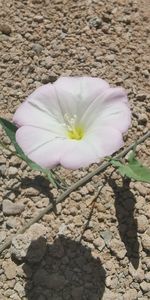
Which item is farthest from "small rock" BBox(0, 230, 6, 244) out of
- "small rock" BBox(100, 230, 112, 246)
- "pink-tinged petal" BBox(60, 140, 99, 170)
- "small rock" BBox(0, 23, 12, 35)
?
"small rock" BBox(0, 23, 12, 35)

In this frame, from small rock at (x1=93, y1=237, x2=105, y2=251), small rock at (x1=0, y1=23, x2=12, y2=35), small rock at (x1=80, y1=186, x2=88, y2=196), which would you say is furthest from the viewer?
small rock at (x1=0, y1=23, x2=12, y2=35)

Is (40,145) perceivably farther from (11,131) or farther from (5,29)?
(5,29)

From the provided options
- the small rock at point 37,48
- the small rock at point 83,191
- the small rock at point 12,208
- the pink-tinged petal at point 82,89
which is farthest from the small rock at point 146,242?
the small rock at point 37,48


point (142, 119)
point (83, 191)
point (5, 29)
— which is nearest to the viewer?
point (83, 191)

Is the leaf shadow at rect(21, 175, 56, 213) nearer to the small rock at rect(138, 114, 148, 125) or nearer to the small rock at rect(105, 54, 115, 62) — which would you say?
the small rock at rect(138, 114, 148, 125)

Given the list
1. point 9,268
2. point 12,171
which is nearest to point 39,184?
point 12,171

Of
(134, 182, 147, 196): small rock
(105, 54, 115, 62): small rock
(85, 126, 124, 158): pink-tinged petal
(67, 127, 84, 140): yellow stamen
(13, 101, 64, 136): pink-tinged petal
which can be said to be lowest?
(134, 182, 147, 196): small rock

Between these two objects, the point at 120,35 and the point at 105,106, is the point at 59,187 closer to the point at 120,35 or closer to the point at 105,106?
the point at 105,106
